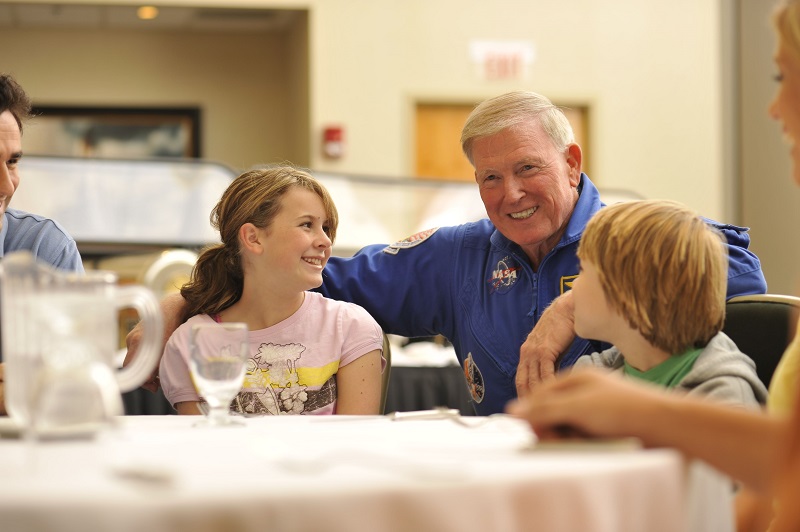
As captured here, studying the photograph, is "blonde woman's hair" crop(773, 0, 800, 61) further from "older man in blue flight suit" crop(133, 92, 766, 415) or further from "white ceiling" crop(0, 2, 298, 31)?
"white ceiling" crop(0, 2, 298, 31)

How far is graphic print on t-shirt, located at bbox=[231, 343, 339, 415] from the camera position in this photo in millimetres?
1932

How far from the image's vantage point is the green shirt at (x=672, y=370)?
1421 millimetres

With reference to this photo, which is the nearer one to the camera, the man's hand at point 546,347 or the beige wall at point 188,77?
the man's hand at point 546,347

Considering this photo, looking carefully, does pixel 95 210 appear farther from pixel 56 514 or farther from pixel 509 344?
pixel 56 514

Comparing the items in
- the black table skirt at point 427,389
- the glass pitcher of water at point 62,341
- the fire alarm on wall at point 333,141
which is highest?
the fire alarm on wall at point 333,141

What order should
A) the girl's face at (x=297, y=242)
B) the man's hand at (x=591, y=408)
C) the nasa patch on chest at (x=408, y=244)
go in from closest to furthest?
1. the man's hand at (x=591, y=408)
2. the girl's face at (x=297, y=242)
3. the nasa patch on chest at (x=408, y=244)

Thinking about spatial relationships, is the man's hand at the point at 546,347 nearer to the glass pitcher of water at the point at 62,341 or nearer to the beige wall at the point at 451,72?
the glass pitcher of water at the point at 62,341

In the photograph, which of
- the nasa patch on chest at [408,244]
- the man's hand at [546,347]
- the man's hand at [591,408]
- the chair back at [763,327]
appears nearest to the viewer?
the man's hand at [591,408]

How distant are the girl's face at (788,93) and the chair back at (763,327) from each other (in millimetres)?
548

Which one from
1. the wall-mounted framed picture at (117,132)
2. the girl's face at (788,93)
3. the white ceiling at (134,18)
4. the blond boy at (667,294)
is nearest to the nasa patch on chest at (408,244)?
the blond boy at (667,294)

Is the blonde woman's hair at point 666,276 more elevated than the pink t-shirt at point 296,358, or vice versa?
the blonde woman's hair at point 666,276

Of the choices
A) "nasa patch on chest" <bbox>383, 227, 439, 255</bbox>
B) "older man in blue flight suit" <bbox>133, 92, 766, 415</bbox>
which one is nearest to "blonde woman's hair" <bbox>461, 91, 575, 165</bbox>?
"older man in blue flight suit" <bbox>133, 92, 766, 415</bbox>

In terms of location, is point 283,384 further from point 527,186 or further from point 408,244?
point 527,186

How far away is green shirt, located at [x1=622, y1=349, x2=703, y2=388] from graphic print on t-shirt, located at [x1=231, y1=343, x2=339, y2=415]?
→ 28.2 inches
